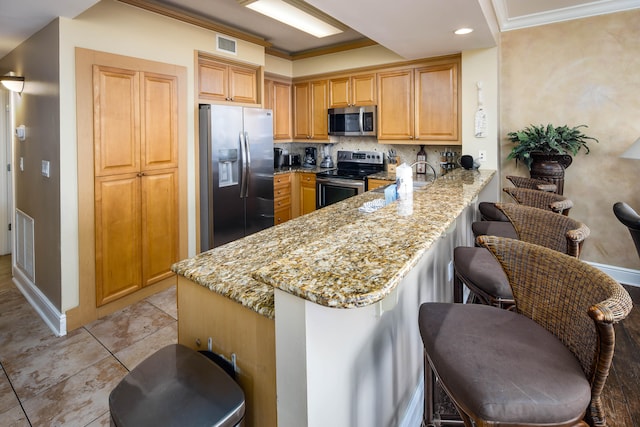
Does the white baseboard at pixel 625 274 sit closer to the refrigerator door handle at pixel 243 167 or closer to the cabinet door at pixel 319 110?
the cabinet door at pixel 319 110

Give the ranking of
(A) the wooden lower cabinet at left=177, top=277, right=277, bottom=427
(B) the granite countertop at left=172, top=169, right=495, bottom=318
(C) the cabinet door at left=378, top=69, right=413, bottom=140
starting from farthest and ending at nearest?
(C) the cabinet door at left=378, top=69, right=413, bottom=140, (A) the wooden lower cabinet at left=177, top=277, right=277, bottom=427, (B) the granite countertop at left=172, top=169, right=495, bottom=318

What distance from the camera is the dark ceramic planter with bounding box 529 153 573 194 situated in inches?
125

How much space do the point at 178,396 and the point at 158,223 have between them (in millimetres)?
2545

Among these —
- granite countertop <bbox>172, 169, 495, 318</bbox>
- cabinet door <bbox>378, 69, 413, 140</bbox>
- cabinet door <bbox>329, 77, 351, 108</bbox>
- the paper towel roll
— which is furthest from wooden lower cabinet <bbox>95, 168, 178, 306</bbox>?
cabinet door <bbox>378, 69, 413, 140</bbox>

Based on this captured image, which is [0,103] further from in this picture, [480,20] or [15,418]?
[480,20]

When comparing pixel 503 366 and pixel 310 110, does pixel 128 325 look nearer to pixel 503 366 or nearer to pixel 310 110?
pixel 503 366

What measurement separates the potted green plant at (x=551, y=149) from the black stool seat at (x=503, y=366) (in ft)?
8.16

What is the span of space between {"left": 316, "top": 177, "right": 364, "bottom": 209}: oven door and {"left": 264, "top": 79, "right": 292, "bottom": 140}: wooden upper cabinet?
36.7 inches

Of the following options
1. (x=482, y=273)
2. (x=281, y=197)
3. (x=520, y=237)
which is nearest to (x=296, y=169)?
(x=281, y=197)

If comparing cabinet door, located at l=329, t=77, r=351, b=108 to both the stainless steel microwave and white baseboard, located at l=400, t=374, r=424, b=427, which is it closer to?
the stainless steel microwave

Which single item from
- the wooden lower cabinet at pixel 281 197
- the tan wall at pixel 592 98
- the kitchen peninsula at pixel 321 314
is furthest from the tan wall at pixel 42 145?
the tan wall at pixel 592 98

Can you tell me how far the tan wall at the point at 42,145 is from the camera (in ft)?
8.48

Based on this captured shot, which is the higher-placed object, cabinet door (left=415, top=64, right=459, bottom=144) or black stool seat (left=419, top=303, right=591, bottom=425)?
cabinet door (left=415, top=64, right=459, bottom=144)

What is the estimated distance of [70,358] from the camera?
7.72 feet
